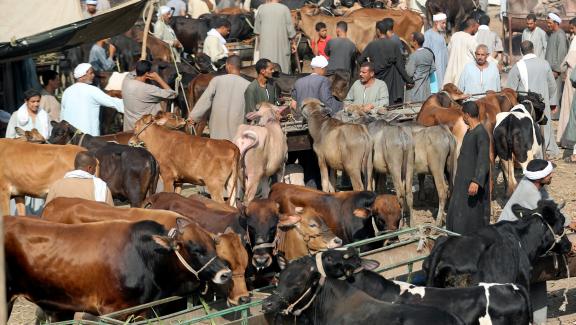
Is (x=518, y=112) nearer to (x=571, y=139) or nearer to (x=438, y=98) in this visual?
(x=438, y=98)

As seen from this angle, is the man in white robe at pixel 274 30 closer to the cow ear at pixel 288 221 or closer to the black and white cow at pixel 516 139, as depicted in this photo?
the black and white cow at pixel 516 139

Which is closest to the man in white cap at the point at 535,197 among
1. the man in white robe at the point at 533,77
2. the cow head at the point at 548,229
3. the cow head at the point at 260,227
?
the cow head at the point at 548,229

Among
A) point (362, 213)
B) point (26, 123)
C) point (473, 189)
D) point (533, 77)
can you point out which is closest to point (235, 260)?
point (362, 213)

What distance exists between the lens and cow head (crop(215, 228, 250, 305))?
38.6 feet

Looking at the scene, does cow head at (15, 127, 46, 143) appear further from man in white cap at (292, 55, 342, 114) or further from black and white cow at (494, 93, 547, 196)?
black and white cow at (494, 93, 547, 196)

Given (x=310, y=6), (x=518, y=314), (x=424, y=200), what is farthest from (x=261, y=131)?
(x=310, y=6)

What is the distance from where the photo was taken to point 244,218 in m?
12.8

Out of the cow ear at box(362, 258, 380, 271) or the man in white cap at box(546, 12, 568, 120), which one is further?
the man in white cap at box(546, 12, 568, 120)

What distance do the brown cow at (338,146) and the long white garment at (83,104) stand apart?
252 cm

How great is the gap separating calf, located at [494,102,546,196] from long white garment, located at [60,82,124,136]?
4833 mm

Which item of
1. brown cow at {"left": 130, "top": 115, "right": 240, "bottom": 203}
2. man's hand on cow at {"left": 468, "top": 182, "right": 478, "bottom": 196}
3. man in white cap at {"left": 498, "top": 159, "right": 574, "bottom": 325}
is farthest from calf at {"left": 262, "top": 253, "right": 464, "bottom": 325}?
brown cow at {"left": 130, "top": 115, "right": 240, "bottom": 203}

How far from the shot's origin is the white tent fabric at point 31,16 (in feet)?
63.7

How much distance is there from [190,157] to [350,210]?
3270mm

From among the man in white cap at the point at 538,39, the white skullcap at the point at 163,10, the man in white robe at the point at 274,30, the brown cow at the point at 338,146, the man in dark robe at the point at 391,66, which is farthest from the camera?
the white skullcap at the point at 163,10
